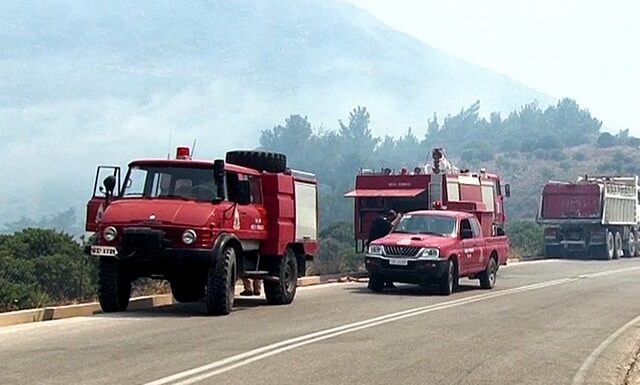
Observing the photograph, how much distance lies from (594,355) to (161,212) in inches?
269

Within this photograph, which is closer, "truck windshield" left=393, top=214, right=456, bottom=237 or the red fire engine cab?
"truck windshield" left=393, top=214, right=456, bottom=237

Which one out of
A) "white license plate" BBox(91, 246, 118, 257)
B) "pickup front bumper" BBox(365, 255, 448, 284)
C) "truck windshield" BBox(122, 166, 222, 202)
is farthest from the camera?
"pickup front bumper" BBox(365, 255, 448, 284)

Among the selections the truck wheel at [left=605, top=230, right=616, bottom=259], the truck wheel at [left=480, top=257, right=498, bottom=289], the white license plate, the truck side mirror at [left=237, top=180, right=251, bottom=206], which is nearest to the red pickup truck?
the truck wheel at [left=480, top=257, right=498, bottom=289]

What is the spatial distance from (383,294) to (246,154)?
519 cm

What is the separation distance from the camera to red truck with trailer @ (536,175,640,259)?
46906 mm

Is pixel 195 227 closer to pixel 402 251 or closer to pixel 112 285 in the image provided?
pixel 112 285

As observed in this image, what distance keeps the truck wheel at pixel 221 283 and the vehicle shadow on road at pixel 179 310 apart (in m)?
0.32

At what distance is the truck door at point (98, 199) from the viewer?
17578 millimetres

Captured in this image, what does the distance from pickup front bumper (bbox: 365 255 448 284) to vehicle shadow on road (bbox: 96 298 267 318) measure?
3.27 m

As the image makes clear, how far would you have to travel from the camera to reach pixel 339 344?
1352 centimetres

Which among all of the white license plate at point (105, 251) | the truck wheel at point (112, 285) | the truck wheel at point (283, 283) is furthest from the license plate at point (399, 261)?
the white license plate at point (105, 251)

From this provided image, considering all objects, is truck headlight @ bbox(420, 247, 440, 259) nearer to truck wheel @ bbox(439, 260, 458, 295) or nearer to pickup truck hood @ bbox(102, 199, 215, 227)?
truck wheel @ bbox(439, 260, 458, 295)

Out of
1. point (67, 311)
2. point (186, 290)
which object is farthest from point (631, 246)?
point (67, 311)

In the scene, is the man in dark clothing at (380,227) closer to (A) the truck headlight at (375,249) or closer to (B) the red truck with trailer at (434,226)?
(B) the red truck with trailer at (434,226)
